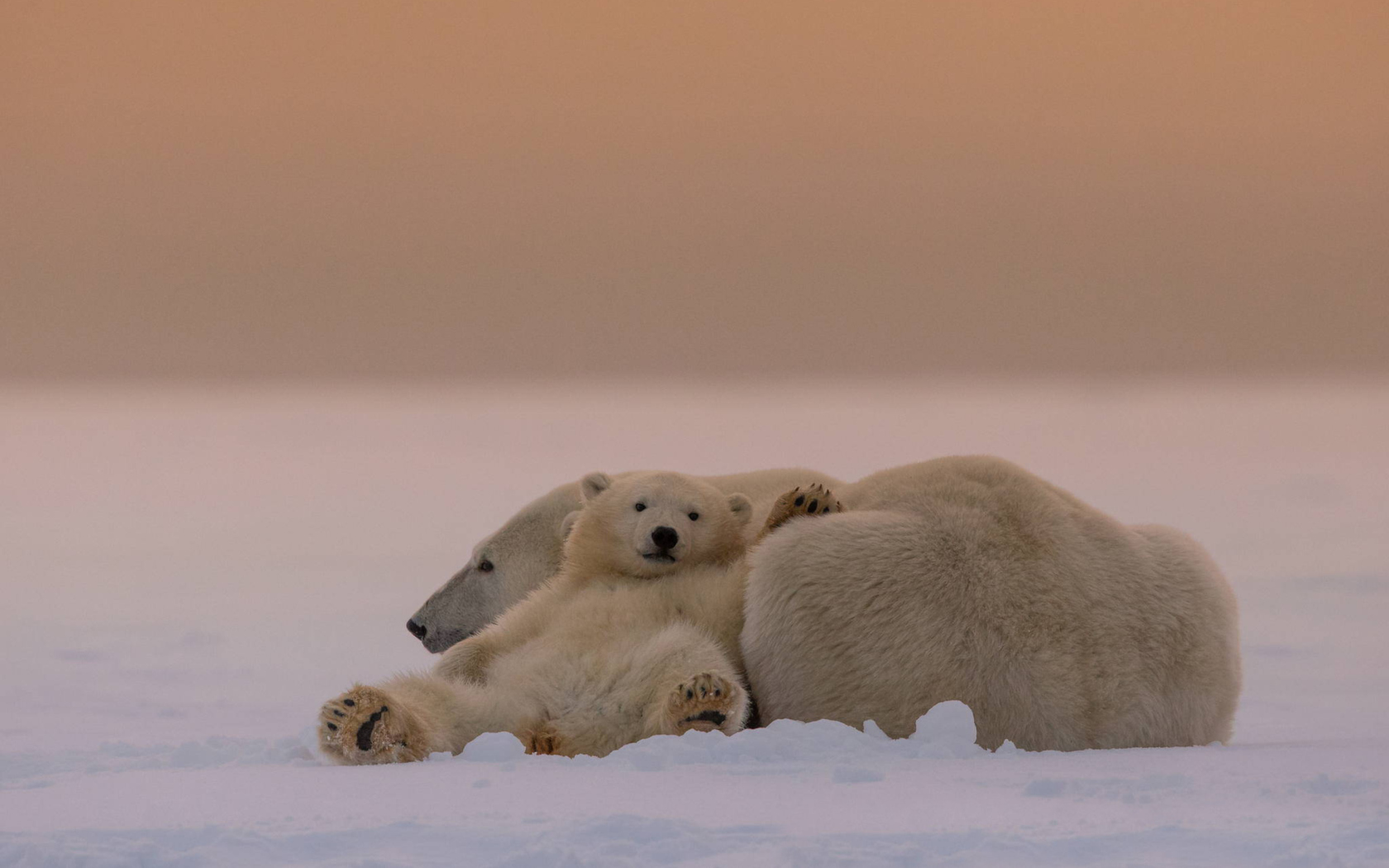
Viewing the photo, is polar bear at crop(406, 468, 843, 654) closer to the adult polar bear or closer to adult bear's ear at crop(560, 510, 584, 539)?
adult bear's ear at crop(560, 510, 584, 539)

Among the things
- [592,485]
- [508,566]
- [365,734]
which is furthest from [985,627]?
[508,566]

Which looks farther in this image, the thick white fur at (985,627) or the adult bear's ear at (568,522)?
the adult bear's ear at (568,522)

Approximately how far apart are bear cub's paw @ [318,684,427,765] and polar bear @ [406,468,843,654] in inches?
64.1

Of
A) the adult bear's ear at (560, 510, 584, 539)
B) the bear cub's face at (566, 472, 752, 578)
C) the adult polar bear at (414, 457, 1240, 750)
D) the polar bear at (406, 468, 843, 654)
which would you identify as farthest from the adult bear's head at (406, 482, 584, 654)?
A: the adult polar bear at (414, 457, 1240, 750)

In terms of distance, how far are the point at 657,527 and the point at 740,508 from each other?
33 centimetres

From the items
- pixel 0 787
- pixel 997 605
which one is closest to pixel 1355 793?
pixel 997 605

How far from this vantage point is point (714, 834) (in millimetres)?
2611

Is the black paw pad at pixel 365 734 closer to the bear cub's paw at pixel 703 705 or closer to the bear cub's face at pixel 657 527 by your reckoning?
the bear cub's paw at pixel 703 705

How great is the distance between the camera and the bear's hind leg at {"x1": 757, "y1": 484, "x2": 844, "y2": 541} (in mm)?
4273

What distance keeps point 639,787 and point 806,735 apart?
2.25 feet

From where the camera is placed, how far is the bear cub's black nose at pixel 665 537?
4.43 metres

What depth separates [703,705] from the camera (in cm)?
364

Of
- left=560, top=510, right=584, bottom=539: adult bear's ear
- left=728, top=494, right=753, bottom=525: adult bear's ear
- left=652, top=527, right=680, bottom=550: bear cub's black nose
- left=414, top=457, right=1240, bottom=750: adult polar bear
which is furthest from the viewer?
left=560, top=510, right=584, bottom=539: adult bear's ear

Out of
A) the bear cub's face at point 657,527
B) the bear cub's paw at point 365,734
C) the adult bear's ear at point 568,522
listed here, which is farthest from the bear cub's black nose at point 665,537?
the bear cub's paw at point 365,734
